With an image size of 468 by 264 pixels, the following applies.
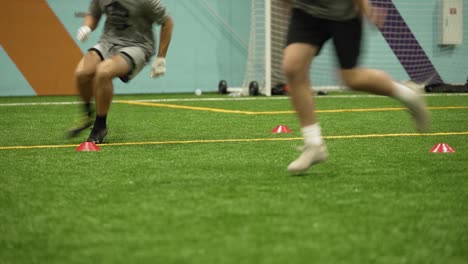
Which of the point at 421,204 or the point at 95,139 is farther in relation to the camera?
the point at 95,139

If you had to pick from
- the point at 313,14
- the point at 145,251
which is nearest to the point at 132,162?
the point at 313,14

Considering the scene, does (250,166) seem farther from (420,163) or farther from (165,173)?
(420,163)

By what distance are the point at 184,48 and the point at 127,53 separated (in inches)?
292

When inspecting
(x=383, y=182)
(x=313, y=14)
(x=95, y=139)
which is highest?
(x=313, y=14)

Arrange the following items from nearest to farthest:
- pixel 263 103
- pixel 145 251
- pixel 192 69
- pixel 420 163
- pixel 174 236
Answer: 1. pixel 145 251
2. pixel 174 236
3. pixel 420 163
4. pixel 263 103
5. pixel 192 69

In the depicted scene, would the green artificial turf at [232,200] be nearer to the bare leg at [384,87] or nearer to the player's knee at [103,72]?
the bare leg at [384,87]

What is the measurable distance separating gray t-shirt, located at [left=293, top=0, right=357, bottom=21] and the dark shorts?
26mm

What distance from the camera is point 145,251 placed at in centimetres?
220

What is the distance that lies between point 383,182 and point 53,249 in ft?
5.33

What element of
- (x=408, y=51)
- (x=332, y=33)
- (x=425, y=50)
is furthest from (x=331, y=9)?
(x=425, y=50)

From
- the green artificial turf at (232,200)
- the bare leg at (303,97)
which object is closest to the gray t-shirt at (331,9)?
the bare leg at (303,97)

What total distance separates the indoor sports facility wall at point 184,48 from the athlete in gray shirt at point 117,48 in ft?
21.1

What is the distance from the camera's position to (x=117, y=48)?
5.16 meters

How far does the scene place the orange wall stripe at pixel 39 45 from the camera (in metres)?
11.5
